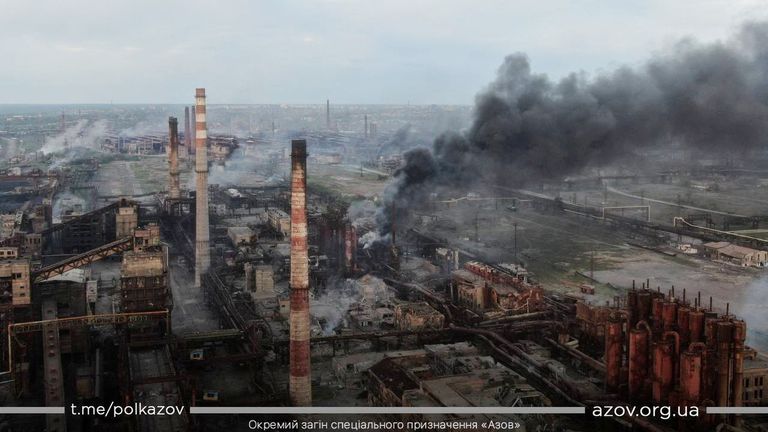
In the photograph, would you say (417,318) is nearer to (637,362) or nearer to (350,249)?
(637,362)

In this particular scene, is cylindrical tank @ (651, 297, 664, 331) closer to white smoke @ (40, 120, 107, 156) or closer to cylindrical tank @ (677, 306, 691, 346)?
cylindrical tank @ (677, 306, 691, 346)

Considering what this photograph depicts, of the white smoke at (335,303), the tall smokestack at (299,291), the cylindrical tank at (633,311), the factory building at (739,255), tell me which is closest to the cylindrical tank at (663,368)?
the cylindrical tank at (633,311)

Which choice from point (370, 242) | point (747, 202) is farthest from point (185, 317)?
point (747, 202)

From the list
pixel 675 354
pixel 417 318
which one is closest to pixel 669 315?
pixel 675 354

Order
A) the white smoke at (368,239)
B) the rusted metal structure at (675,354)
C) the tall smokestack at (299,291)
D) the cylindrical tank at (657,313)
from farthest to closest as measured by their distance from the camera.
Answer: the white smoke at (368,239)
the tall smokestack at (299,291)
the cylindrical tank at (657,313)
the rusted metal structure at (675,354)

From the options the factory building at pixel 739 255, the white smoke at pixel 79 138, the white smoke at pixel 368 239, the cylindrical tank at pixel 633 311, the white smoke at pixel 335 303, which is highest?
the white smoke at pixel 79 138

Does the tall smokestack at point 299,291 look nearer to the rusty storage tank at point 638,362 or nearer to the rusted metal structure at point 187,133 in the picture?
the rusty storage tank at point 638,362

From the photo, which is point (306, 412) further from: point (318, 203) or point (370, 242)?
point (318, 203)

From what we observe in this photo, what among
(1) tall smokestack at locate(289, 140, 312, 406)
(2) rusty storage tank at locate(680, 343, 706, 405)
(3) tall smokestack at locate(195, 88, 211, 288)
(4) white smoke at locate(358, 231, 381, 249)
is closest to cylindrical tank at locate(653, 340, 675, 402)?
(2) rusty storage tank at locate(680, 343, 706, 405)

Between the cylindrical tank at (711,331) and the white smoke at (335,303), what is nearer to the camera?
the cylindrical tank at (711,331)
